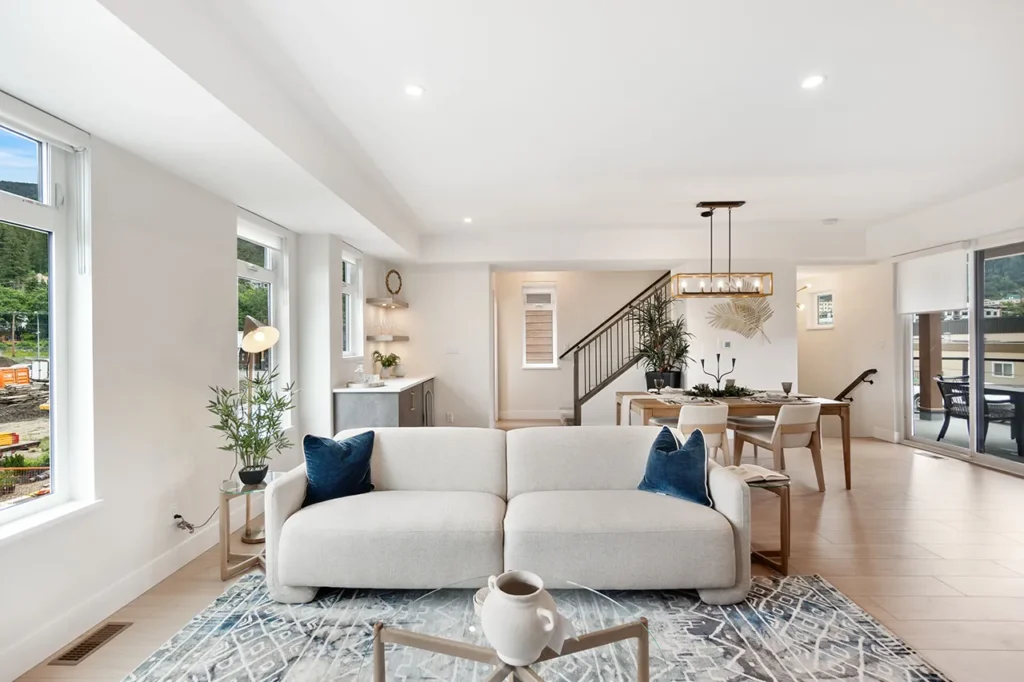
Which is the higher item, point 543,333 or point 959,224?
point 959,224

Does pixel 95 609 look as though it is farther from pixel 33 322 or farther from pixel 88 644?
pixel 33 322

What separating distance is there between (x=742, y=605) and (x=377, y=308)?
527cm

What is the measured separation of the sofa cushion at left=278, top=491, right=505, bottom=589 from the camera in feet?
8.03

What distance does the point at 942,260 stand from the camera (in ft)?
19.1

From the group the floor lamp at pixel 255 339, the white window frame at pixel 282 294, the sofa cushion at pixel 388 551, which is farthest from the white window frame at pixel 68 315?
the white window frame at pixel 282 294

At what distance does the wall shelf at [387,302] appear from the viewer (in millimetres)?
6176

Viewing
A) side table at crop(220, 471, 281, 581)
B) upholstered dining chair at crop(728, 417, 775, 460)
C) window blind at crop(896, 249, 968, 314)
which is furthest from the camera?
window blind at crop(896, 249, 968, 314)

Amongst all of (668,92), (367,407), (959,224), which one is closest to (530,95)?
(668,92)

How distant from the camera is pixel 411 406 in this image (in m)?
5.52

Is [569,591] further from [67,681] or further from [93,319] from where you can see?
[93,319]

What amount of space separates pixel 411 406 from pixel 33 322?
346 cm

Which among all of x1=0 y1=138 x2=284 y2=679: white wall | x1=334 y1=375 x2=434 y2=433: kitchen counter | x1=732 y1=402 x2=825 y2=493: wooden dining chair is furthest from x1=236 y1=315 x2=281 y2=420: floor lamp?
x1=732 y1=402 x2=825 y2=493: wooden dining chair

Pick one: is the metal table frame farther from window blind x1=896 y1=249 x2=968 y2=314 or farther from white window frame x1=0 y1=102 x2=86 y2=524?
window blind x1=896 y1=249 x2=968 y2=314

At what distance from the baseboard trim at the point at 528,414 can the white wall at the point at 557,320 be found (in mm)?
17
